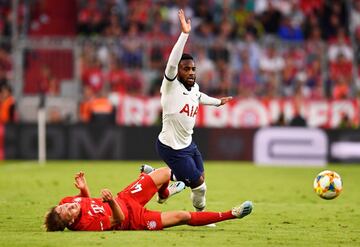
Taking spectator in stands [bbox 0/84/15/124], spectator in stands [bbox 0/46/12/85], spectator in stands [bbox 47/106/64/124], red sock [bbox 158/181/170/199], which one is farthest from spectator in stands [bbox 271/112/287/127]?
red sock [bbox 158/181/170/199]

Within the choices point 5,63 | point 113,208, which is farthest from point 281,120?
point 113,208

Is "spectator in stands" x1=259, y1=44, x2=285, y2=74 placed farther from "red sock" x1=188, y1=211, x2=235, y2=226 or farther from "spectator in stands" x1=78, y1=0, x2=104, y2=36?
"red sock" x1=188, y1=211, x2=235, y2=226

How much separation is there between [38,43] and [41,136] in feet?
10.6

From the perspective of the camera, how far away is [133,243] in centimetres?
1048

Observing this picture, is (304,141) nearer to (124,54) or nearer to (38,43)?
(124,54)

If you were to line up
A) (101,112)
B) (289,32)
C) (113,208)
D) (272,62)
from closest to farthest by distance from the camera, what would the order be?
(113,208) < (101,112) < (272,62) < (289,32)

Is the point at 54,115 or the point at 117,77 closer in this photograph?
the point at 54,115

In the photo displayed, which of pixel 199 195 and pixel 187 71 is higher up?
pixel 187 71

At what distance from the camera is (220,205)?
15.3 m

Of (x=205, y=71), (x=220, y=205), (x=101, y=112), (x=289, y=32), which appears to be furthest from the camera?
(x=289, y=32)

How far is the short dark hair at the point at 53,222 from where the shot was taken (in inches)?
438

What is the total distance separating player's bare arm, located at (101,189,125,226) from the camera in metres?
10.8

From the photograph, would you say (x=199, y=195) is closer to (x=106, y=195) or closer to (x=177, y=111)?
(x=177, y=111)

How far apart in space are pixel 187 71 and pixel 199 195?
67.4 inches
